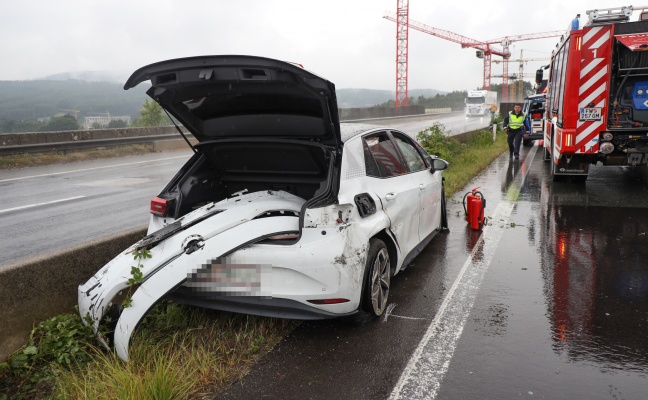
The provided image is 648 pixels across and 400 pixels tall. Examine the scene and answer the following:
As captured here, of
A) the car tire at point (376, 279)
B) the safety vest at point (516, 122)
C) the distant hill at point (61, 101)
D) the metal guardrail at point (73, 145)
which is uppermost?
the distant hill at point (61, 101)

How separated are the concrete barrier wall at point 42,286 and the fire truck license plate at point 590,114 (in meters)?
8.93

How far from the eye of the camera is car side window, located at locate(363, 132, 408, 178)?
4.67 metres

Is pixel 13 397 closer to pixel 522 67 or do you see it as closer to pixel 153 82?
pixel 153 82

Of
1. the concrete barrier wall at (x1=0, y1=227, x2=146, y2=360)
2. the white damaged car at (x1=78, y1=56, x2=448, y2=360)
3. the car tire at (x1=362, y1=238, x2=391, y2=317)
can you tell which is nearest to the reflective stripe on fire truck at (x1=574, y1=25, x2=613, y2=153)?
the white damaged car at (x1=78, y1=56, x2=448, y2=360)

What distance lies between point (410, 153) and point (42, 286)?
383 cm

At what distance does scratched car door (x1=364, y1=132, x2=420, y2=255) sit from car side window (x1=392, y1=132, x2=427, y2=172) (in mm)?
182

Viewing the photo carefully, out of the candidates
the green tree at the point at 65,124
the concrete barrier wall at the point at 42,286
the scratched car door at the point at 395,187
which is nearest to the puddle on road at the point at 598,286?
the scratched car door at the point at 395,187

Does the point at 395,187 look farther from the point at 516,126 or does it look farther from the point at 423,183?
the point at 516,126

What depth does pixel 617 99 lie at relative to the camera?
10266 millimetres

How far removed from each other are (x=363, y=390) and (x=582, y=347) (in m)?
1.75

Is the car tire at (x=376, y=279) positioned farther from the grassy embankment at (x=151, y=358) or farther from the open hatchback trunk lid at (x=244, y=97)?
the open hatchback trunk lid at (x=244, y=97)

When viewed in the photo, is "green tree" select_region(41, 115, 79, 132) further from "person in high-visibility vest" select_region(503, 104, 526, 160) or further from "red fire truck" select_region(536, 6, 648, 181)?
"red fire truck" select_region(536, 6, 648, 181)

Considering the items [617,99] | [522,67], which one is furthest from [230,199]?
[522,67]

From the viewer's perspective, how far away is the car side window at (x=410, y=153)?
5664 millimetres
